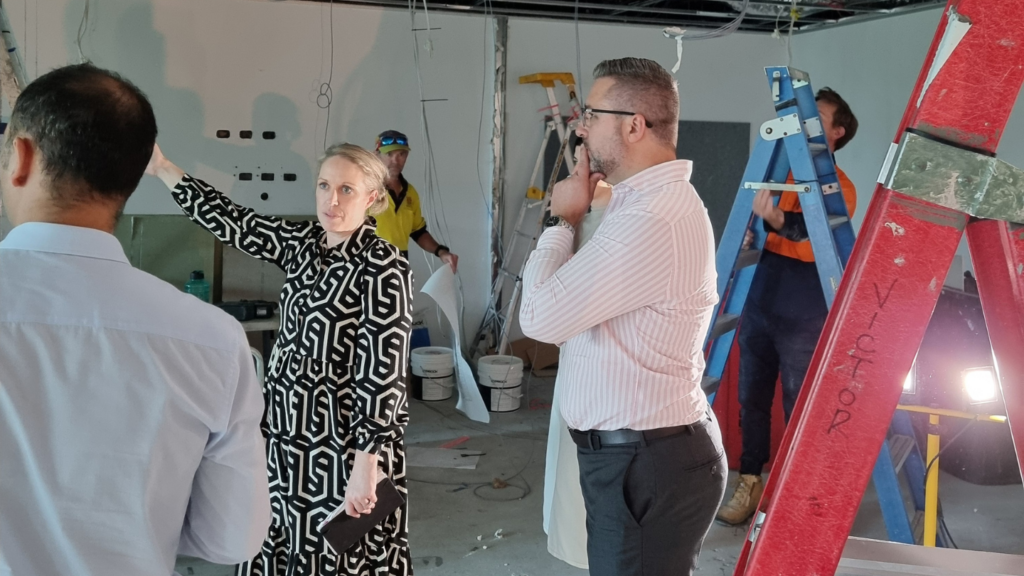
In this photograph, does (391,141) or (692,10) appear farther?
(692,10)

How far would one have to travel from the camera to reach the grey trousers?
5.56 ft

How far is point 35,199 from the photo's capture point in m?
1.06

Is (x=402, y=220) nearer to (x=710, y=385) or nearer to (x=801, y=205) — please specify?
(x=710, y=385)

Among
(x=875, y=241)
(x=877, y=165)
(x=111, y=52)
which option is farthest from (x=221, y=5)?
(x=875, y=241)

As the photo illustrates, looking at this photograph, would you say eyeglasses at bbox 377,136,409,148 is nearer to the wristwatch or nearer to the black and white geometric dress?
the black and white geometric dress

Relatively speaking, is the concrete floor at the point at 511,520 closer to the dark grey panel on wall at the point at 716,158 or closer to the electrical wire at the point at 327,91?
the electrical wire at the point at 327,91

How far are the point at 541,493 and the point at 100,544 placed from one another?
11.2 ft

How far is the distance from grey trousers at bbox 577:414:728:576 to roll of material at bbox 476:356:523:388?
13.9 feet

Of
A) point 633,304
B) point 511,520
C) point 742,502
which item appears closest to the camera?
point 633,304

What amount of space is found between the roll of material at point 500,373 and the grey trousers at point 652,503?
424cm

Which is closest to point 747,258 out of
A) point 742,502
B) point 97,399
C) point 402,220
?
point 742,502

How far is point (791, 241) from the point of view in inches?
138

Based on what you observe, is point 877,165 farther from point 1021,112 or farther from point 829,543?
point 829,543

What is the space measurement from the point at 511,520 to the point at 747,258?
1.69m
